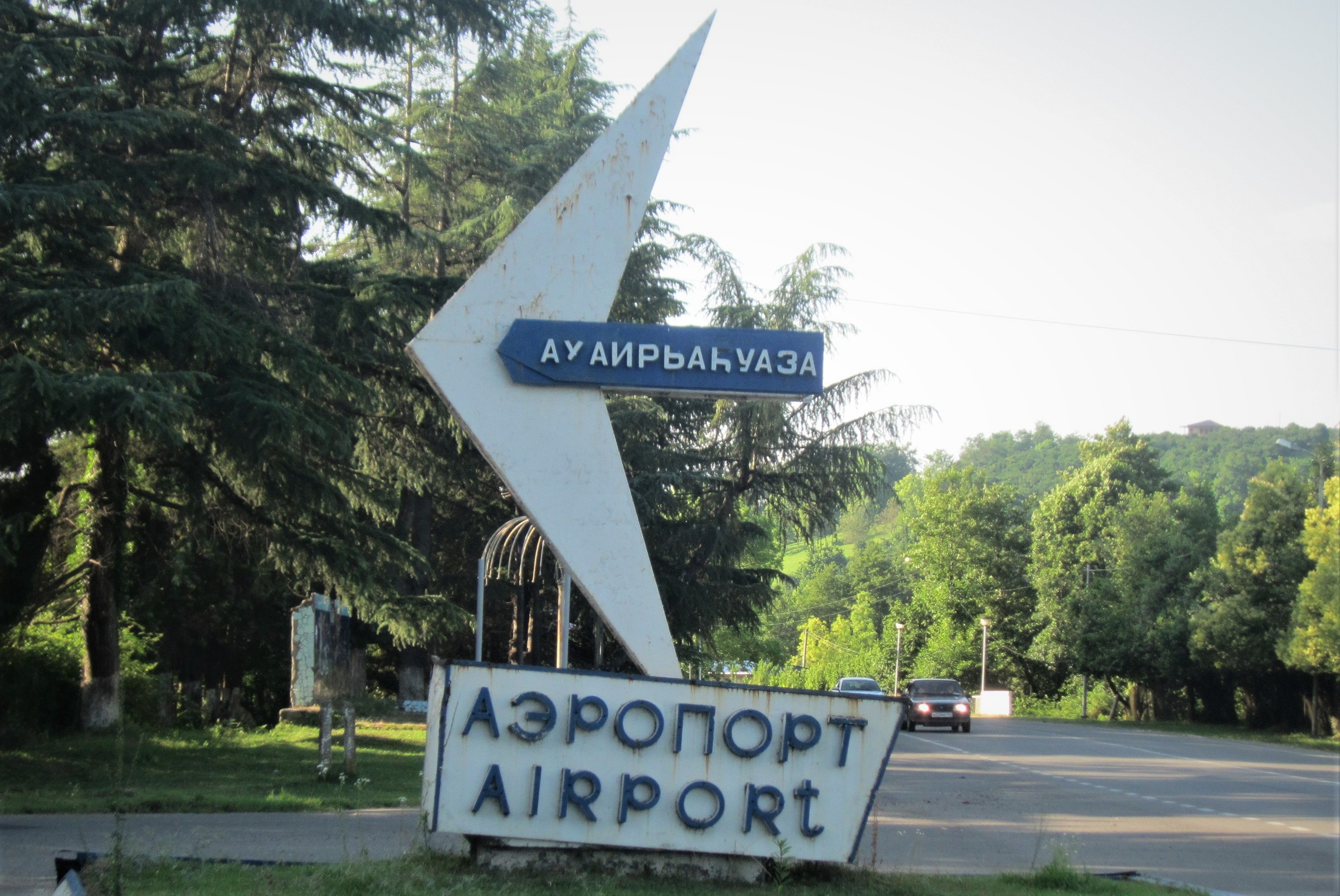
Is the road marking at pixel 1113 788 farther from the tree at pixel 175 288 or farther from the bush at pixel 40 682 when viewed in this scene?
the bush at pixel 40 682

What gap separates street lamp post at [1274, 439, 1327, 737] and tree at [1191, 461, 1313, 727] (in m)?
1.20

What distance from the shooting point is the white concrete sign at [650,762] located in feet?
28.2

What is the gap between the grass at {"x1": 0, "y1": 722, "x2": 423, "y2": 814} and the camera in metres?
13.2

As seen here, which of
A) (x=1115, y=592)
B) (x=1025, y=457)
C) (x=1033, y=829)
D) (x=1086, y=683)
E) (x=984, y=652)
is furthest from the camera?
(x=1025, y=457)

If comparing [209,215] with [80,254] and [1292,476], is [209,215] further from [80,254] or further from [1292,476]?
[1292,476]

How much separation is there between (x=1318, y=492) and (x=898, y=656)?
Result: 42.7 metres

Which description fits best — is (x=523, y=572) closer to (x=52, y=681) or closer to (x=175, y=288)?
(x=175, y=288)

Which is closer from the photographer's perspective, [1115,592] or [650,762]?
[650,762]

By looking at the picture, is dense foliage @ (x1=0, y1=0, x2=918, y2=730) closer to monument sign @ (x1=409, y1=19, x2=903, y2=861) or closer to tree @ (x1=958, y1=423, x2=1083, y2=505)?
monument sign @ (x1=409, y1=19, x2=903, y2=861)

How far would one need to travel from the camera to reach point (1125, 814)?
14602mm

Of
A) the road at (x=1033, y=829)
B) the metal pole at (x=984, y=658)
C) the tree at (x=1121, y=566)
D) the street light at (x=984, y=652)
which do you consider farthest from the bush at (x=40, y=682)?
the metal pole at (x=984, y=658)

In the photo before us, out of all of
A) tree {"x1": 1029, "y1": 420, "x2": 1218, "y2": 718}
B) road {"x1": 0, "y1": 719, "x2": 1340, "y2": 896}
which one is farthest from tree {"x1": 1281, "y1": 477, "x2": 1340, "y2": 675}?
tree {"x1": 1029, "y1": 420, "x2": 1218, "y2": 718}

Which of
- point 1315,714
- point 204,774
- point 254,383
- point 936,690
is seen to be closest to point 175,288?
point 254,383

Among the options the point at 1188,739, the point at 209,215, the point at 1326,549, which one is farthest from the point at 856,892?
the point at 1188,739
